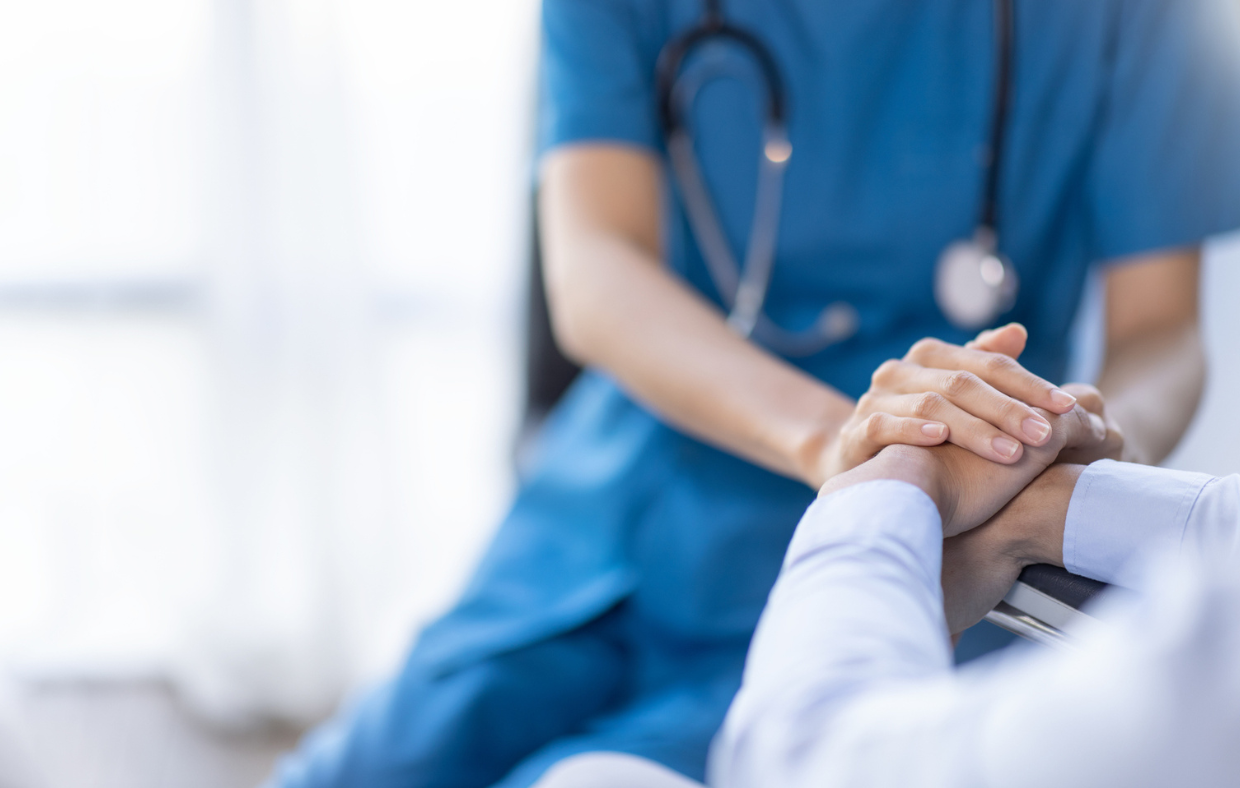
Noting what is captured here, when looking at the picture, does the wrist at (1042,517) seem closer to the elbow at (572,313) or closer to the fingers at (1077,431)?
the fingers at (1077,431)

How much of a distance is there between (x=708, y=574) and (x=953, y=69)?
42 cm

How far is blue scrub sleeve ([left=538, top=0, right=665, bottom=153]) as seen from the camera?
2.48ft

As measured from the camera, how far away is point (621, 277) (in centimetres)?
72

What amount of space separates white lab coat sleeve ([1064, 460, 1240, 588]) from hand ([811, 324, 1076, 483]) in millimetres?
37

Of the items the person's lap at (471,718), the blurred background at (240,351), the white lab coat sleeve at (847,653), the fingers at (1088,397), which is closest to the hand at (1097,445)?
the fingers at (1088,397)

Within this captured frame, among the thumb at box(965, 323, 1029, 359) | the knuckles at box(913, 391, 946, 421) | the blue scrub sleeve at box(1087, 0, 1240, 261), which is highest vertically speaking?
the blue scrub sleeve at box(1087, 0, 1240, 261)

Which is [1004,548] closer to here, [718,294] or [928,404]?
[928,404]

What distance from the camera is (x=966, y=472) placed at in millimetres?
402

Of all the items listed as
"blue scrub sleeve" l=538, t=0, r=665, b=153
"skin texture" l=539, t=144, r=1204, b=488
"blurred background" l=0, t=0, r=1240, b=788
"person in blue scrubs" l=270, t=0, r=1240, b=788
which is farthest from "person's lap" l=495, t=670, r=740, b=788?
"blurred background" l=0, t=0, r=1240, b=788

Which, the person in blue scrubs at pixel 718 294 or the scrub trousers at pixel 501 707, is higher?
the person in blue scrubs at pixel 718 294

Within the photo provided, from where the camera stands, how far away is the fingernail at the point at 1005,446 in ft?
1.32

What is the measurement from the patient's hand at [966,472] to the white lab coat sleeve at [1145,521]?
0.03 meters

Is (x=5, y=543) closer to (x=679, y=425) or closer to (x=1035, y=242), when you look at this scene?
(x=679, y=425)

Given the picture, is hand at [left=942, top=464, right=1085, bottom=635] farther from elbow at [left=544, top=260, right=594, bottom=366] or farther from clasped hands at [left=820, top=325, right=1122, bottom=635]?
elbow at [left=544, top=260, right=594, bottom=366]
